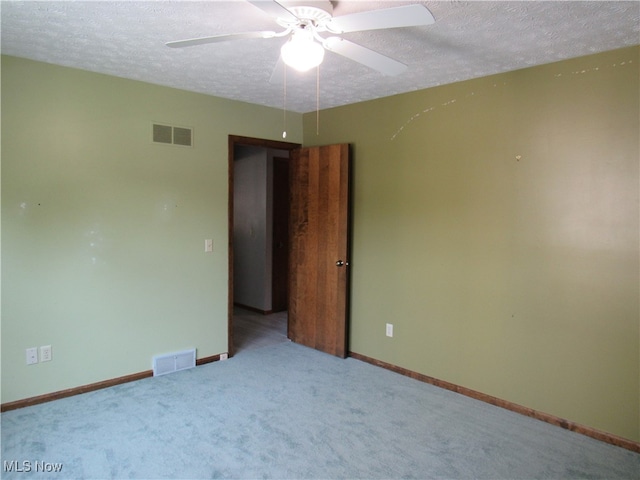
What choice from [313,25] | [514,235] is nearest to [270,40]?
[313,25]

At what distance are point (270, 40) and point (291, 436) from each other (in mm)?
2389

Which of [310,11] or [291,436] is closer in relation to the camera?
[310,11]

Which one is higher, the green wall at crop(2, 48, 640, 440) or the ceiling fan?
the ceiling fan

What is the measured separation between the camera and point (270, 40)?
2473 mm

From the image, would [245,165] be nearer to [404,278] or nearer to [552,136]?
[404,278]

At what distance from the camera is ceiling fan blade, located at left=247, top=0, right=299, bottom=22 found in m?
1.58

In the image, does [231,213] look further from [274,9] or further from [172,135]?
[274,9]

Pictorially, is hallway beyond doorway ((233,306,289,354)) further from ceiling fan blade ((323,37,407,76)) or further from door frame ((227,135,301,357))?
ceiling fan blade ((323,37,407,76))

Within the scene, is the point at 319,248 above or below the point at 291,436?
above

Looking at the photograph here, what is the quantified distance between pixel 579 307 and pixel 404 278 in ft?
4.38

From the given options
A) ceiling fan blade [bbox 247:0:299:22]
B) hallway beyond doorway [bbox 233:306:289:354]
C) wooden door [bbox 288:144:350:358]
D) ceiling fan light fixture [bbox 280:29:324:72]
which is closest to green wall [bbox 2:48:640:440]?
wooden door [bbox 288:144:350:358]

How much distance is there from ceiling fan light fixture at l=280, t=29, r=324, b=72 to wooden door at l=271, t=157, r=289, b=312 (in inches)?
149

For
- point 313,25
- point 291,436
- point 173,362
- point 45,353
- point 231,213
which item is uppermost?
point 313,25

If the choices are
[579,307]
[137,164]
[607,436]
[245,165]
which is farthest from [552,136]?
[245,165]
